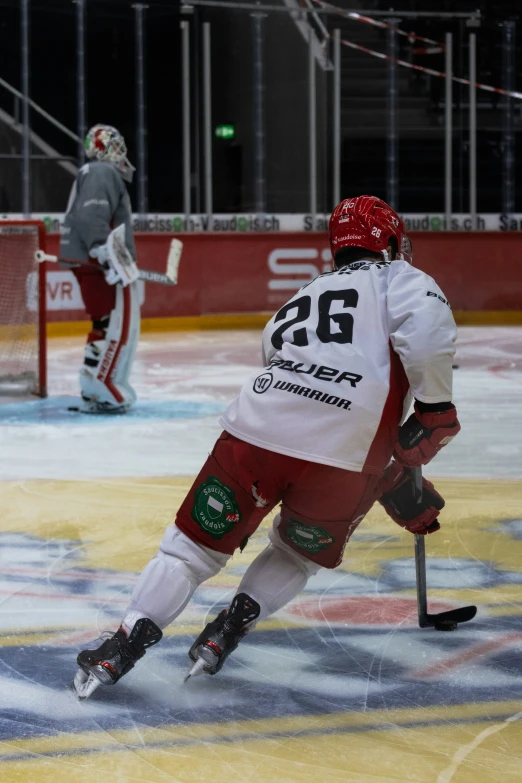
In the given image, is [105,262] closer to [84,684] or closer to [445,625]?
[445,625]

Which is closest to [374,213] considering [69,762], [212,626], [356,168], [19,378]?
[212,626]

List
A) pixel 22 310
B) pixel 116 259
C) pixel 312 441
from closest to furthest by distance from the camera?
pixel 312 441, pixel 116 259, pixel 22 310

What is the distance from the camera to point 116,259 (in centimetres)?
554

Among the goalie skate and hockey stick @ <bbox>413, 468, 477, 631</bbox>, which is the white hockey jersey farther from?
the goalie skate

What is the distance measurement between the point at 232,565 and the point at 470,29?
28.5ft

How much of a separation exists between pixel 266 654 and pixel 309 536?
1.21ft

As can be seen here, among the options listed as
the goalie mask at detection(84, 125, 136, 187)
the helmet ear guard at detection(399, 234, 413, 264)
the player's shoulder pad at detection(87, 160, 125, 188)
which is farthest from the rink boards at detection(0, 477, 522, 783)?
the goalie mask at detection(84, 125, 136, 187)

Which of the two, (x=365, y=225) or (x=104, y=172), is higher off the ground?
(x=104, y=172)

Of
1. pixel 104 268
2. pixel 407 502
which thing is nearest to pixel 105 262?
pixel 104 268

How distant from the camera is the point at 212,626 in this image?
2346 mm

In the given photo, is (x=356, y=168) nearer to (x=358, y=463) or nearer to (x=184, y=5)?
(x=184, y=5)

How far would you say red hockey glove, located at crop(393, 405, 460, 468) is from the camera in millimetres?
2254

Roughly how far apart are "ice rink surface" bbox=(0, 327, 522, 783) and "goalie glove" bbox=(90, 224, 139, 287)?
1216 millimetres

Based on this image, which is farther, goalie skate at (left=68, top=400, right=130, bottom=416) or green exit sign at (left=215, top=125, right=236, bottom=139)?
green exit sign at (left=215, top=125, right=236, bottom=139)
